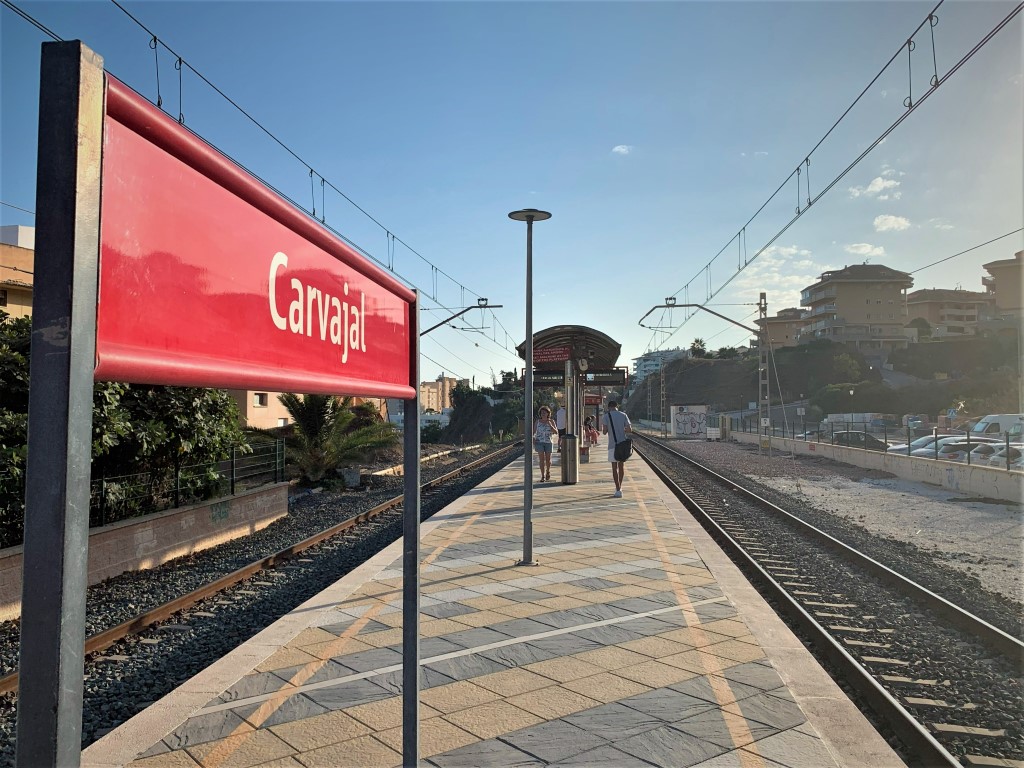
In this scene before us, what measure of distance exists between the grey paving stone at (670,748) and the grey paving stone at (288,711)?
1.75 meters

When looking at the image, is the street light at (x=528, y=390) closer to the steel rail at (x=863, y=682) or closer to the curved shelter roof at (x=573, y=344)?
the steel rail at (x=863, y=682)

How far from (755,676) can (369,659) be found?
8.58 ft

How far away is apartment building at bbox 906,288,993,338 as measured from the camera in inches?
4185

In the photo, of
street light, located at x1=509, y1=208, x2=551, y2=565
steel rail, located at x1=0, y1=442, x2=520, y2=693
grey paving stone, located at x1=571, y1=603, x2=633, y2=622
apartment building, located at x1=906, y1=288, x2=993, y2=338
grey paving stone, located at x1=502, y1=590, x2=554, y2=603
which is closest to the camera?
steel rail, located at x1=0, y1=442, x2=520, y2=693

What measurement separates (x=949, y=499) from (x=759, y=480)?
228 inches

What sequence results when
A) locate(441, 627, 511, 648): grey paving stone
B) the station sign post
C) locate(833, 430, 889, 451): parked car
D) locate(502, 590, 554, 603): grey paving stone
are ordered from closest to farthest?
the station sign post → locate(441, 627, 511, 648): grey paving stone → locate(502, 590, 554, 603): grey paving stone → locate(833, 430, 889, 451): parked car

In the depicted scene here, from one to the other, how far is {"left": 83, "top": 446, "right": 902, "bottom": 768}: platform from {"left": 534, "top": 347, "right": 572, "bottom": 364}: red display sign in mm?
13987

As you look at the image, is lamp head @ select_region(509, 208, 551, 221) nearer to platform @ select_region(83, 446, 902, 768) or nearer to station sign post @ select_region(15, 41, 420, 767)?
platform @ select_region(83, 446, 902, 768)

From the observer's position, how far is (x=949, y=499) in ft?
57.5

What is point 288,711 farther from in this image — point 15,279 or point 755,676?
point 15,279

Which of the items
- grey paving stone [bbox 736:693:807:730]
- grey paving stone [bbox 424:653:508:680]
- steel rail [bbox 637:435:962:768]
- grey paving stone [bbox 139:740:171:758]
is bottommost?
steel rail [bbox 637:435:962:768]

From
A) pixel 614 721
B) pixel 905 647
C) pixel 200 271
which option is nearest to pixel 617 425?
pixel 905 647

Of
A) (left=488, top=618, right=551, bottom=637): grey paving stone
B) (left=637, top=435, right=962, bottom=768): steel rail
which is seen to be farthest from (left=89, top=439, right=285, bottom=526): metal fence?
(left=637, top=435, right=962, bottom=768): steel rail

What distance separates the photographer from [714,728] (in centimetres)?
399
